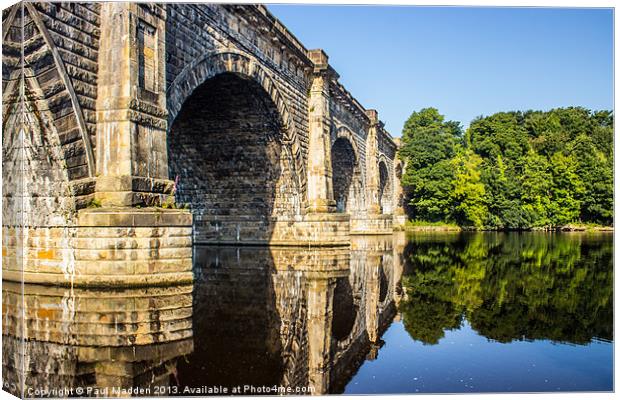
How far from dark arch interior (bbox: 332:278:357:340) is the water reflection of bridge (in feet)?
0.06

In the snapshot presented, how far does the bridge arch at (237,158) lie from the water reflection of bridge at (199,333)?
8216 mm

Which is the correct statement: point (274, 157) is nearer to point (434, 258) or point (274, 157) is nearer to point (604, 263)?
point (434, 258)

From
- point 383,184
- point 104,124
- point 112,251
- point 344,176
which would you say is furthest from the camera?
point 383,184

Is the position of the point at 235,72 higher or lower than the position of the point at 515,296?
higher

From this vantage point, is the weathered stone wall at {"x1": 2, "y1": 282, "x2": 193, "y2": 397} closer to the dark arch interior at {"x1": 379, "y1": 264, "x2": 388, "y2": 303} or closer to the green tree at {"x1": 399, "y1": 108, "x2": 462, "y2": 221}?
the dark arch interior at {"x1": 379, "y1": 264, "x2": 388, "y2": 303}

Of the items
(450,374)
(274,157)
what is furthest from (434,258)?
(450,374)

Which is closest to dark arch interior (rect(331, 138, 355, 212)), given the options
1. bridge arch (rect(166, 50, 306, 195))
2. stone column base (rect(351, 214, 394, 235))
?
stone column base (rect(351, 214, 394, 235))

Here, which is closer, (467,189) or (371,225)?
(467,189)

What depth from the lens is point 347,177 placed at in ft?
121

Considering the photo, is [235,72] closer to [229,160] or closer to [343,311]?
[229,160]

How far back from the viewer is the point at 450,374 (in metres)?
5.25

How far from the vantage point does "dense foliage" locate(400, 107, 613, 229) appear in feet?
30.1

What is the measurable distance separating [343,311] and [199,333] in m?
2.79

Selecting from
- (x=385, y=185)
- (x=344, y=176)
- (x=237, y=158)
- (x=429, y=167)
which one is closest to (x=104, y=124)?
(x=237, y=158)
